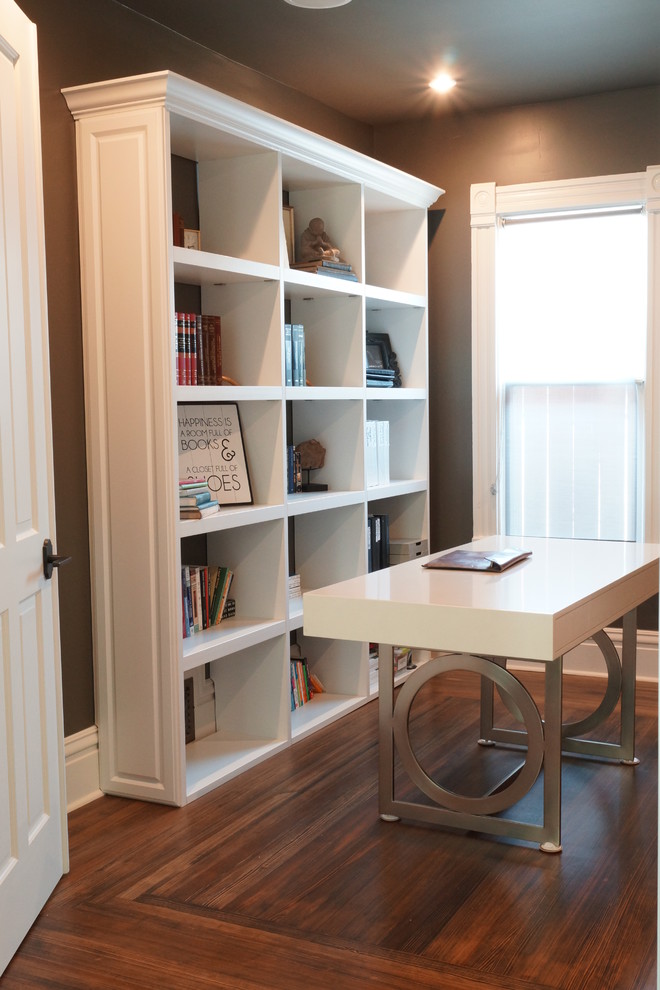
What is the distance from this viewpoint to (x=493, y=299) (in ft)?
17.3

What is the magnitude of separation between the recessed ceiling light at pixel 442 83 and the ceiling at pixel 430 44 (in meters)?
0.04

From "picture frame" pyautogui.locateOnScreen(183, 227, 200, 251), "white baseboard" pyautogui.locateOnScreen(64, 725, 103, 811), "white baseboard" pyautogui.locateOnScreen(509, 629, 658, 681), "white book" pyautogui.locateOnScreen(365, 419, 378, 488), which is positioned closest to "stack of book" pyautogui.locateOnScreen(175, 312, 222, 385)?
"picture frame" pyautogui.locateOnScreen(183, 227, 200, 251)

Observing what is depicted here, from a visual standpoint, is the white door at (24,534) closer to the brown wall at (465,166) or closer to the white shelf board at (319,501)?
the white shelf board at (319,501)

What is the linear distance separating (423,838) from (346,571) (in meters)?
1.63

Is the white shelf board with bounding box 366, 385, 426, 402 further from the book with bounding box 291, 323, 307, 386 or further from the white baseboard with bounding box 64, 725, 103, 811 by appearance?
the white baseboard with bounding box 64, 725, 103, 811

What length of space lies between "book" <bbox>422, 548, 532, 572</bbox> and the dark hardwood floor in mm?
806

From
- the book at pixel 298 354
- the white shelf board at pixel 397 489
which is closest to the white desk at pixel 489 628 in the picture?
the book at pixel 298 354

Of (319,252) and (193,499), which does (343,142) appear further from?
(193,499)

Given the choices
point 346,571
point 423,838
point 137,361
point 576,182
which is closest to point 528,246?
point 576,182

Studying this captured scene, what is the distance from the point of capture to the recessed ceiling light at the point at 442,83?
4.67 meters

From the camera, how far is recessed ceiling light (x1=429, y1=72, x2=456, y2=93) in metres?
4.67

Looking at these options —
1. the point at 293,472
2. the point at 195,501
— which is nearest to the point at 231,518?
the point at 195,501

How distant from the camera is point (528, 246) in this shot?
17.1 feet

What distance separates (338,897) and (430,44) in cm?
330
